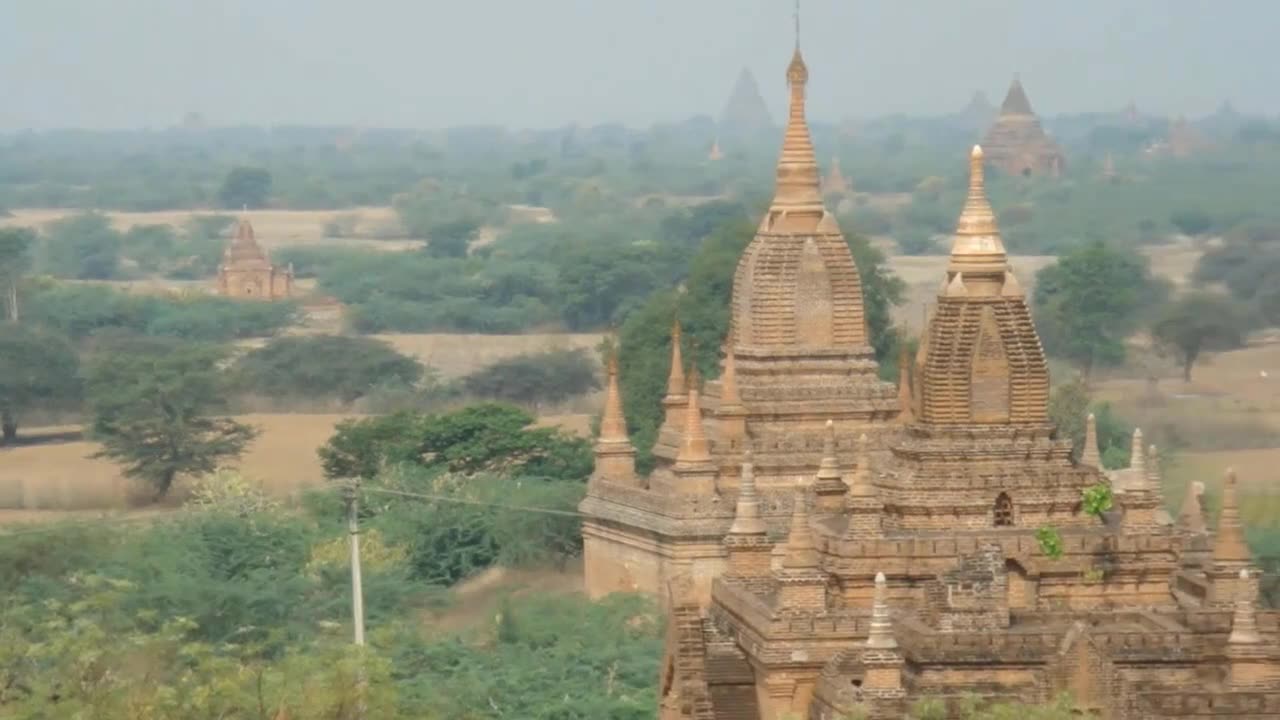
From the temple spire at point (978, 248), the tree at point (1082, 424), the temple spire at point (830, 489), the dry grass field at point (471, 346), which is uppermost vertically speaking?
the temple spire at point (978, 248)

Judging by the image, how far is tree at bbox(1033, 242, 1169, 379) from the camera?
3228 inches

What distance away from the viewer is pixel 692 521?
37781 mm

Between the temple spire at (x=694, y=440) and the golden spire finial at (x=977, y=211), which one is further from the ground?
the golden spire finial at (x=977, y=211)

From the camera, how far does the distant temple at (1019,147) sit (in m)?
169

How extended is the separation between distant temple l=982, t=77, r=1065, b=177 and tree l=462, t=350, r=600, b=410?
9033 centimetres

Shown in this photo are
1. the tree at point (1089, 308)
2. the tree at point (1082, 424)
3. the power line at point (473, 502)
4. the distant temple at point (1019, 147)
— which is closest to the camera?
the power line at point (473, 502)

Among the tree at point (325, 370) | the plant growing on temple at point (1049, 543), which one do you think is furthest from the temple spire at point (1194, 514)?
the tree at point (325, 370)

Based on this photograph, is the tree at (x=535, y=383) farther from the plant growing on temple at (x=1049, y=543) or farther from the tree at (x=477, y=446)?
the plant growing on temple at (x=1049, y=543)

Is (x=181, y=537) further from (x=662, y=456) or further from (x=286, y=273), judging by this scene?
(x=286, y=273)

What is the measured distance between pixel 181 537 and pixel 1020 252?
90813 millimetres

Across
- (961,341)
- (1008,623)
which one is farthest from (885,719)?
(961,341)

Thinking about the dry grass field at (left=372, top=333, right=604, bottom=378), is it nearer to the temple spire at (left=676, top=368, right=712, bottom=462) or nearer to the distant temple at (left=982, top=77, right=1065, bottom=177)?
the temple spire at (left=676, top=368, right=712, bottom=462)

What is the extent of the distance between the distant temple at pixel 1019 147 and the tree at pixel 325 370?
88131 millimetres

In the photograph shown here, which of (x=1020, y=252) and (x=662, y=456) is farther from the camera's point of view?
(x=1020, y=252)
